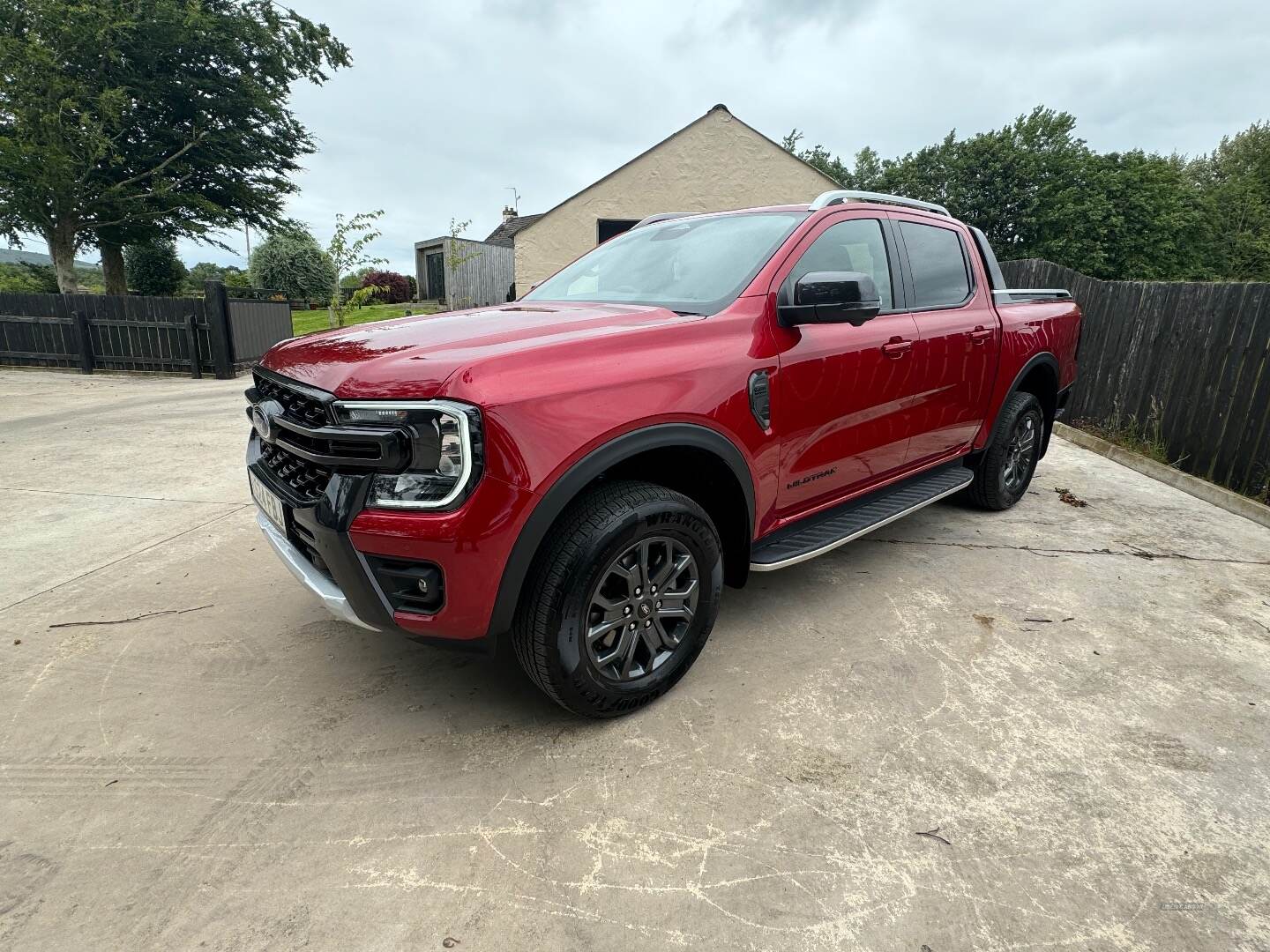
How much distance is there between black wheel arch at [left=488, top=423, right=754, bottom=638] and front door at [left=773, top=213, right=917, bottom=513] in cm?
36

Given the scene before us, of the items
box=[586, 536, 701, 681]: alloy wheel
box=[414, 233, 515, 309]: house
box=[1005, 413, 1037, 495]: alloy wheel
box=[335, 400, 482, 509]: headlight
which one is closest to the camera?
box=[335, 400, 482, 509]: headlight

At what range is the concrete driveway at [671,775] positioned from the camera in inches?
63.2

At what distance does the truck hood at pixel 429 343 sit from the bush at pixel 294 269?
27.1m

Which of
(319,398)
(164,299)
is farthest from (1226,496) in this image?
(164,299)

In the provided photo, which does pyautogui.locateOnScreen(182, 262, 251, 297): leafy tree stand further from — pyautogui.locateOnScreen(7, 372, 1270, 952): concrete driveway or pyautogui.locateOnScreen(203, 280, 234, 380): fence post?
pyautogui.locateOnScreen(7, 372, 1270, 952): concrete driveway

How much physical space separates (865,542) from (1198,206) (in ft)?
148

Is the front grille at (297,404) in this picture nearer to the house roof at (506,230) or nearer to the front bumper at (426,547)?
the front bumper at (426,547)

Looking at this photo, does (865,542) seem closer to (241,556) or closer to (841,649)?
(841,649)

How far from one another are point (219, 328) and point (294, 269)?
58.2 ft

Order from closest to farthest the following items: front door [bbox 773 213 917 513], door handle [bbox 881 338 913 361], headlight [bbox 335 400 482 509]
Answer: headlight [bbox 335 400 482 509] → front door [bbox 773 213 917 513] → door handle [bbox 881 338 913 361]

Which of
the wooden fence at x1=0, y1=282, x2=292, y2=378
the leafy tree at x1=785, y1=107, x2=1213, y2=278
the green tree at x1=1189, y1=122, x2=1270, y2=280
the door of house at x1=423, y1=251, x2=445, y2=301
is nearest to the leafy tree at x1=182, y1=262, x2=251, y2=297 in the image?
the door of house at x1=423, y1=251, x2=445, y2=301

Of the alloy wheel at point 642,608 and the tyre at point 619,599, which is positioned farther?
the alloy wheel at point 642,608

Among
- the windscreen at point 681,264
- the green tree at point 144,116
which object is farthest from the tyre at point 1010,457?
the green tree at point 144,116

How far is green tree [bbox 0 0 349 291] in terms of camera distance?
624 inches
